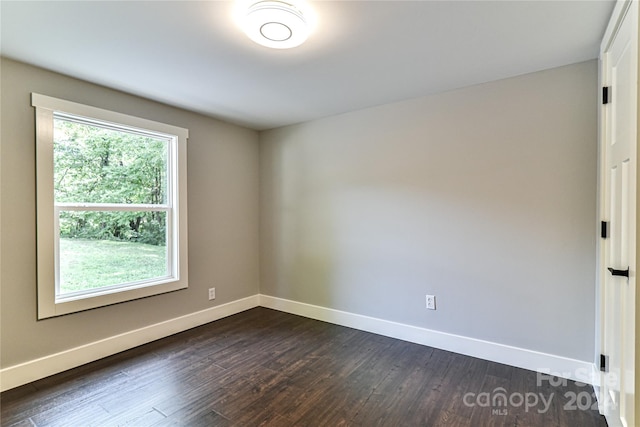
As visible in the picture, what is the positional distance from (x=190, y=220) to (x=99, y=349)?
4.49 ft

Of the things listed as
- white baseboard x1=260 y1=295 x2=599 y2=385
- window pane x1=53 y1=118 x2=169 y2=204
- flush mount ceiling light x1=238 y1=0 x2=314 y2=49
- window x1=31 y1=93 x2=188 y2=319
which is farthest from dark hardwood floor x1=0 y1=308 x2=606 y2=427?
flush mount ceiling light x1=238 y1=0 x2=314 y2=49

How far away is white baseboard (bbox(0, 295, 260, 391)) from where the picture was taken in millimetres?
2180

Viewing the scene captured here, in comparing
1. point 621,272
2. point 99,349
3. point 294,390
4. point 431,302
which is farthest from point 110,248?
point 621,272

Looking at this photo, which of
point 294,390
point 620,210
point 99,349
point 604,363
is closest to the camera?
point 620,210

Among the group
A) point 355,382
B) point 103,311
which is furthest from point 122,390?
point 355,382

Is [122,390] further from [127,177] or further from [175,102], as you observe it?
[175,102]

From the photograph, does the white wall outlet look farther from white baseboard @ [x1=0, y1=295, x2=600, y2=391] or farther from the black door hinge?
the black door hinge

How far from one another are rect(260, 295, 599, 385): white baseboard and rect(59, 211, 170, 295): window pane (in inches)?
66.9

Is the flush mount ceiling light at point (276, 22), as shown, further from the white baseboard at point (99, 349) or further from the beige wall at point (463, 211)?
the white baseboard at point (99, 349)

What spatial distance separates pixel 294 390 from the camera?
2139 millimetres

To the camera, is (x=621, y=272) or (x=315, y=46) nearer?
(x=621, y=272)

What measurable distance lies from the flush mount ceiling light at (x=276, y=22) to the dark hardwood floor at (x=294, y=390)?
224 cm

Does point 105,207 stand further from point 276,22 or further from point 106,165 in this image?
point 276,22

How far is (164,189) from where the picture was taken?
10.4 ft
